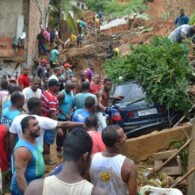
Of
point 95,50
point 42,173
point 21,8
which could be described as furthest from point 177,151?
point 95,50

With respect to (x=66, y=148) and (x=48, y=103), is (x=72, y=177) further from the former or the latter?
(x=48, y=103)

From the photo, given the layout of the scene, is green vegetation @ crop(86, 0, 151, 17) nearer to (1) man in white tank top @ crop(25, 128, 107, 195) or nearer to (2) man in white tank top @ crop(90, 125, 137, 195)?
(2) man in white tank top @ crop(90, 125, 137, 195)

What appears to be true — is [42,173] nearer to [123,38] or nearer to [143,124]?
[143,124]

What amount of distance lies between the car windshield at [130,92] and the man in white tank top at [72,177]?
670cm

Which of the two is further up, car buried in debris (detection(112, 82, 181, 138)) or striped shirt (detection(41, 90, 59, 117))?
striped shirt (detection(41, 90, 59, 117))

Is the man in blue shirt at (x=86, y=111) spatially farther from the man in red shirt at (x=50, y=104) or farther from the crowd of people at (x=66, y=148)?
the man in red shirt at (x=50, y=104)

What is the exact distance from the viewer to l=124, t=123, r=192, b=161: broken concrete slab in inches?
340

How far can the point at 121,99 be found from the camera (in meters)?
10.1

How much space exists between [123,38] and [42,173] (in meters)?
22.4

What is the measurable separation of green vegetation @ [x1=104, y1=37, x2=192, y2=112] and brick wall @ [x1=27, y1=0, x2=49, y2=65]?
8955 millimetres

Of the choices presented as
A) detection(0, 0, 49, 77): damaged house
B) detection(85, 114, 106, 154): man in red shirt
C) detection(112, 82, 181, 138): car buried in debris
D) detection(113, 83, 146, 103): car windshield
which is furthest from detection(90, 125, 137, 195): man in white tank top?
detection(0, 0, 49, 77): damaged house

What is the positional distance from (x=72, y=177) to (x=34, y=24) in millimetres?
17200

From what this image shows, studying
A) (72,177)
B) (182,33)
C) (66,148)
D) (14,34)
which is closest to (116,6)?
(14,34)

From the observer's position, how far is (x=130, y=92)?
1020 centimetres
